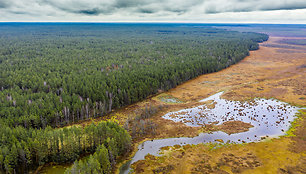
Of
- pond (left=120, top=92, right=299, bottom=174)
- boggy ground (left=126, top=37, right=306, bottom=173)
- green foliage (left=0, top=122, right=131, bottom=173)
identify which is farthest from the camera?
pond (left=120, top=92, right=299, bottom=174)

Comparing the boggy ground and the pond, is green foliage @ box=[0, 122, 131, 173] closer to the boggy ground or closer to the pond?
the pond

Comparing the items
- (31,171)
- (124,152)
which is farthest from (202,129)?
(31,171)

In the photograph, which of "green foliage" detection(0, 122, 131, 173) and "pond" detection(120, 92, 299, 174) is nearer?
"green foliage" detection(0, 122, 131, 173)

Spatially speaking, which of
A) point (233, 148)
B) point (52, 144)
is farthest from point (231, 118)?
point (52, 144)

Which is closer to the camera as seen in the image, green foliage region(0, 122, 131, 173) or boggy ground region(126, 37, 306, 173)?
green foliage region(0, 122, 131, 173)

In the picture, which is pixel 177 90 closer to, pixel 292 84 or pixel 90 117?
pixel 90 117

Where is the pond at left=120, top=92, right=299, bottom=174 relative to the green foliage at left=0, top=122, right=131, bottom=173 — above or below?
below

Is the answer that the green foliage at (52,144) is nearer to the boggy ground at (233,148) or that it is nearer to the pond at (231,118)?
the pond at (231,118)

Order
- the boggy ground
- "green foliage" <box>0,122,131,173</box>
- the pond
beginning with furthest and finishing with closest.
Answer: the pond → the boggy ground → "green foliage" <box>0,122,131,173</box>

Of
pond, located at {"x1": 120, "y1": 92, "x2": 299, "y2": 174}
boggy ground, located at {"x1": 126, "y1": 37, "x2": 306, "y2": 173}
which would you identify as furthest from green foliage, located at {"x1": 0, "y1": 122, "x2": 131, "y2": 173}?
boggy ground, located at {"x1": 126, "y1": 37, "x2": 306, "y2": 173}

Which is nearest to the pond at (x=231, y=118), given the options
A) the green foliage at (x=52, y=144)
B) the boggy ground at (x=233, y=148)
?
the boggy ground at (x=233, y=148)
